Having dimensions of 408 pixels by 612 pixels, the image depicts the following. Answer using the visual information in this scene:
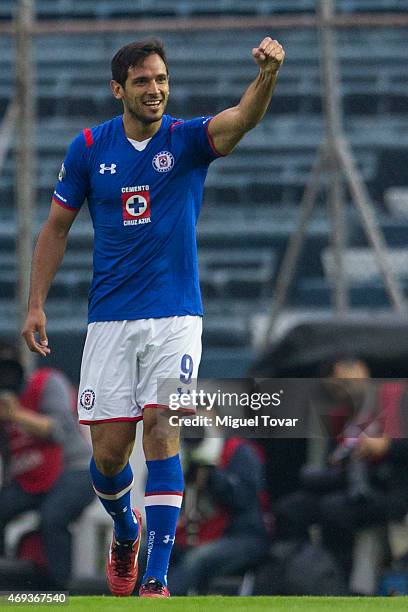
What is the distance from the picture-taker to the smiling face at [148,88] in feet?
18.7

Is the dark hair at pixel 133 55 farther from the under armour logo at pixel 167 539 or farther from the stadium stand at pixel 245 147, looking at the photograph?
the stadium stand at pixel 245 147

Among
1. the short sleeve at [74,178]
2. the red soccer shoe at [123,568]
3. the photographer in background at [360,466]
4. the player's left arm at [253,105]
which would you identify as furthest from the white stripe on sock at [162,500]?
the photographer in background at [360,466]

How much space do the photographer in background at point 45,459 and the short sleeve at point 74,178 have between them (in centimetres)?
229

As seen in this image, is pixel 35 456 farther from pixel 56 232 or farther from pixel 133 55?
pixel 133 55

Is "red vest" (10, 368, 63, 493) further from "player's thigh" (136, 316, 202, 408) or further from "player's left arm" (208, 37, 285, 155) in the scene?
"player's left arm" (208, 37, 285, 155)

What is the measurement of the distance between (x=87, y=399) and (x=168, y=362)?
377 mm

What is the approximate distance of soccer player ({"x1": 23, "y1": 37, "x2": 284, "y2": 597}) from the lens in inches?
225

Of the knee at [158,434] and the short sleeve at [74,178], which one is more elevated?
the short sleeve at [74,178]

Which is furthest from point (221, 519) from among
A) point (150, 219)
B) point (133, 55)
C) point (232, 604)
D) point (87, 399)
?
point (133, 55)

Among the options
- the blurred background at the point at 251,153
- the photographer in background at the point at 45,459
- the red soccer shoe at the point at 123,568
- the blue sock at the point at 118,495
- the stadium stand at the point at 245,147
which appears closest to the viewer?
the blue sock at the point at 118,495

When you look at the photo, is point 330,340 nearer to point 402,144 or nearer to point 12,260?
point 402,144

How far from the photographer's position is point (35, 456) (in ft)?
26.6

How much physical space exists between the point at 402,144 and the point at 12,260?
7.74 ft

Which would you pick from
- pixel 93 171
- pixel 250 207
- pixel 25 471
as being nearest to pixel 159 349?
pixel 93 171
